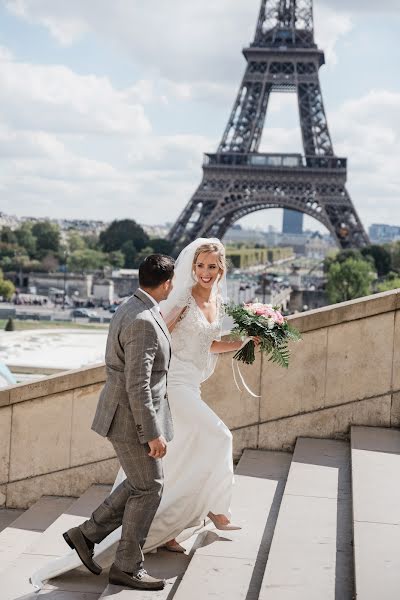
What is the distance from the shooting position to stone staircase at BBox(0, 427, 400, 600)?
4.86 meters

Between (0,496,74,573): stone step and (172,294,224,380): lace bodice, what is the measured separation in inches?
68.0

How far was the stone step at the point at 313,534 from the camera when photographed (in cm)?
478

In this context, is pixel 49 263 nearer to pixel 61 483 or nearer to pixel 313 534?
pixel 61 483

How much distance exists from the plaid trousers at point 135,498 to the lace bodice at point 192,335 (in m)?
0.93

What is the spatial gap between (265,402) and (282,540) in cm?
256

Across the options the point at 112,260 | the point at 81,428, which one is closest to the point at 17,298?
the point at 112,260

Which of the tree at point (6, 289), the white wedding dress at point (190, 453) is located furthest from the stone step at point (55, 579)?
the tree at point (6, 289)

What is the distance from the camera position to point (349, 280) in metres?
72.8

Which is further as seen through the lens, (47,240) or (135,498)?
(47,240)

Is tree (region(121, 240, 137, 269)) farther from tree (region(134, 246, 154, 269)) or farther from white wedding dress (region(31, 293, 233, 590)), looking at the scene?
white wedding dress (region(31, 293, 233, 590))

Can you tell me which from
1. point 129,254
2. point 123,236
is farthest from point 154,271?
point 123,236

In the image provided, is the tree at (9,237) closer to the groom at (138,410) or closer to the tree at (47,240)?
the tree at (47,240)

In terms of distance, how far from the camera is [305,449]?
750 cm

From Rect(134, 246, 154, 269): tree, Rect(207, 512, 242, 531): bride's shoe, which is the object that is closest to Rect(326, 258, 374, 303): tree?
Rect(134, 246, 154, 269): tree
